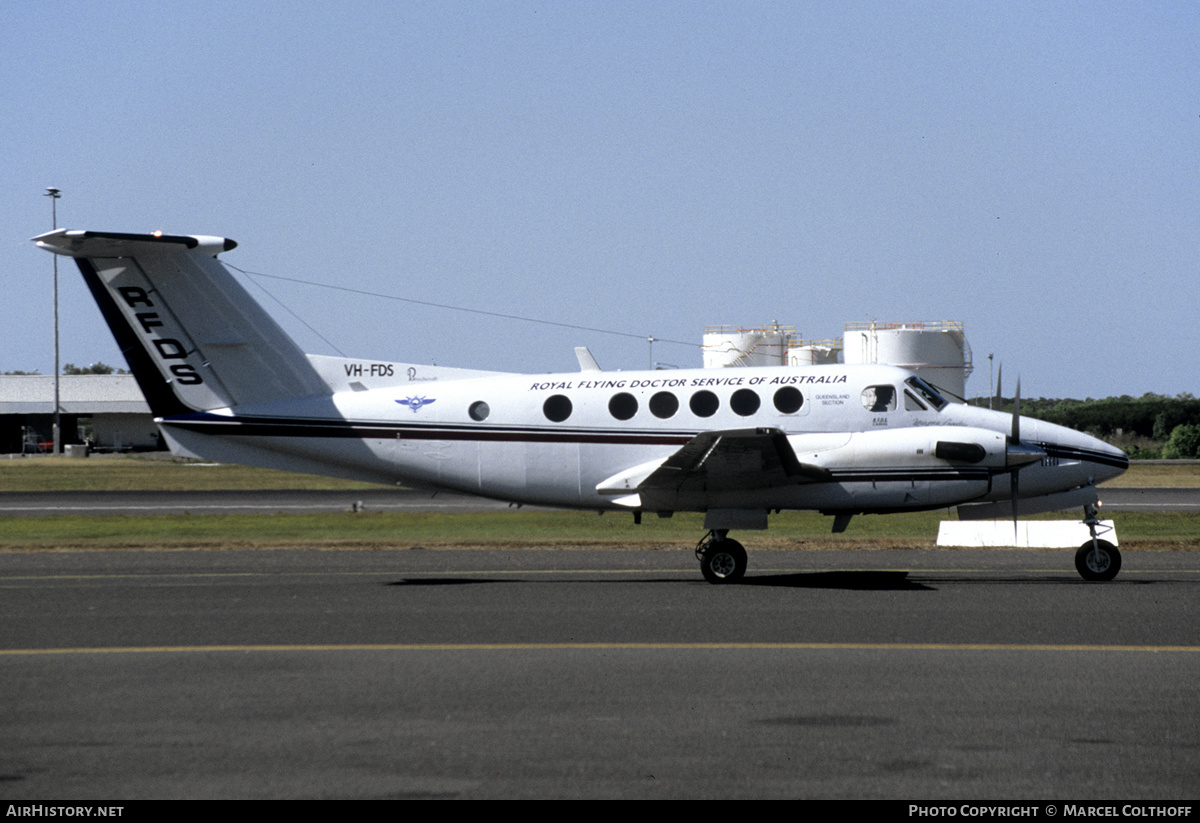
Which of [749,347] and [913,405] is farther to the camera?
[749,347]

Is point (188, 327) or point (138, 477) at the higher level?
point (188, 327)

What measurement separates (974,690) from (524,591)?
685 centimetres

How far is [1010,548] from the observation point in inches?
789

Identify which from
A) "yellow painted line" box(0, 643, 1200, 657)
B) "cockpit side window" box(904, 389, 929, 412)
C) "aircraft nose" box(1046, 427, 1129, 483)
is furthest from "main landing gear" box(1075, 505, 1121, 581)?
"yellow painted line" box(0, 643, 1200, 657)

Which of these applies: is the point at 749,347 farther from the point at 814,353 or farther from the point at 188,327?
the point at 188,327

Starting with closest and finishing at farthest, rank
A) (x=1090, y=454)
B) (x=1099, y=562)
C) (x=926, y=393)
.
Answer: (x=1099, y=562)
(x=1090, y=454)
(x=926, y=393)

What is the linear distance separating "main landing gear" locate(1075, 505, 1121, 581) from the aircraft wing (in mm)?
3350

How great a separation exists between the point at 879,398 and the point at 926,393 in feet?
2.19

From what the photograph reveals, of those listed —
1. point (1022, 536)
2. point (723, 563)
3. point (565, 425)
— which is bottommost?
point (1022, 536)

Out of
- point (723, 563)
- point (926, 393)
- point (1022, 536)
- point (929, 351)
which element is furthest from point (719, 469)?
point (929, 351)

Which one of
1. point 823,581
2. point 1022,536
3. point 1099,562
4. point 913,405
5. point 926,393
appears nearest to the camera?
point 1099,562

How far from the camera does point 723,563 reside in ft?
49.3

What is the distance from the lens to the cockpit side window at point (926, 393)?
15758 millimetres
